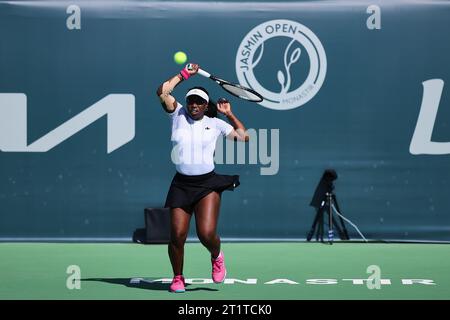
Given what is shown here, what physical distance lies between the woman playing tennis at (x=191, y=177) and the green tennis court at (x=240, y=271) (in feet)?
1.28

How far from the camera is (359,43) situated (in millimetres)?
11203

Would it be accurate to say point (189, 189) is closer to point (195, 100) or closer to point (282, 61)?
point (195, 100)

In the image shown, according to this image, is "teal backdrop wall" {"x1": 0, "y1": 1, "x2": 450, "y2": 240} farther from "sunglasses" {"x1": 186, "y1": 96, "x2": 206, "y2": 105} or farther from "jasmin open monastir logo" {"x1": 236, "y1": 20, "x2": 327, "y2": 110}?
"sunglasses" {"x1": 186, "y1": 96, "x2": 206, "y2": 105}

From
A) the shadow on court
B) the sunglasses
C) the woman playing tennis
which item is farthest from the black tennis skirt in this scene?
the shadow on court

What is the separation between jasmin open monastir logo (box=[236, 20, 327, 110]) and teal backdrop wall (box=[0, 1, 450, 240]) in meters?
0.02

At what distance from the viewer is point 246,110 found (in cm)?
1119

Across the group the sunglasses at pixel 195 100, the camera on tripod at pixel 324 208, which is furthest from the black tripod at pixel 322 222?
the sunglasses at pixel 195 100

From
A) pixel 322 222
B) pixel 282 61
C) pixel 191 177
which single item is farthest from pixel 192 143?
pixel 322 222

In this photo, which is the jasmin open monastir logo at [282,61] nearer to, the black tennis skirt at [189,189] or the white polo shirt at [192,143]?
the white polo shirt at [192,143]

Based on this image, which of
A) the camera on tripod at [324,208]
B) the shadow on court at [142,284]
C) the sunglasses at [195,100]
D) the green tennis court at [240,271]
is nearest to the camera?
the green tennis court at [240,271]

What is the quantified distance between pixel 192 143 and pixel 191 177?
26 cm

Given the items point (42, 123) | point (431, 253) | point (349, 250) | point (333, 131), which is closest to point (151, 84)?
point (42, 123)

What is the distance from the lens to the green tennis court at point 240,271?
7160mm
